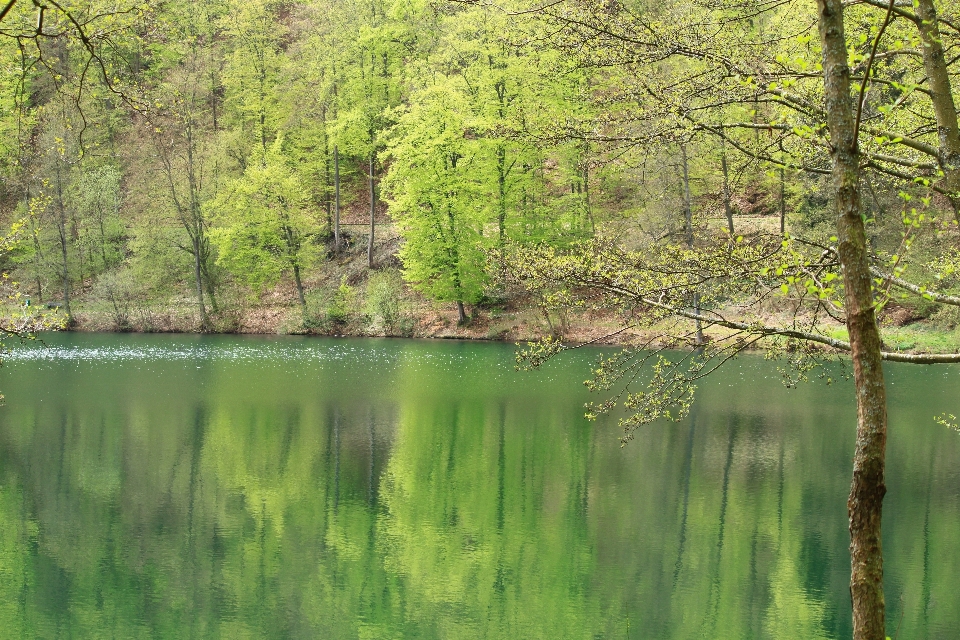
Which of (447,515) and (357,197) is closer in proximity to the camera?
(447,515)

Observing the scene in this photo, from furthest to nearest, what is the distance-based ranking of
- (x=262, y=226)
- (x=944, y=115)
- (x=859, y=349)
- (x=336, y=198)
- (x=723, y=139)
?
1. (x=336, y=198)
2. (x=262, y=226)
3. (x=723, y=139)
4. (x=944, y=115)
5. (x=859, y=349)

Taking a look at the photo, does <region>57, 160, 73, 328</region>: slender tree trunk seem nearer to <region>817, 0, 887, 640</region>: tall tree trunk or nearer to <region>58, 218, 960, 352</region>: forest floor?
<region>58, 218, 960, 352</region>: forest floor

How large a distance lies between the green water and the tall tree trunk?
585 cm

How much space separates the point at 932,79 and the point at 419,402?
654 inches

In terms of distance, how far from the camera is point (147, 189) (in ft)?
126

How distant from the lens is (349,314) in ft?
119

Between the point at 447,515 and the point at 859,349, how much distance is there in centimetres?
973

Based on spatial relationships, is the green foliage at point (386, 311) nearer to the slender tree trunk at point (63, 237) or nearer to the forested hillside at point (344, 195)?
the forested hillside at point (344, 195)

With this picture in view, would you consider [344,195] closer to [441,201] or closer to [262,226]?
[262,226]

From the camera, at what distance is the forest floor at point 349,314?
33.9 meters

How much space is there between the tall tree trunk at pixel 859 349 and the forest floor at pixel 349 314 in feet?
91.6

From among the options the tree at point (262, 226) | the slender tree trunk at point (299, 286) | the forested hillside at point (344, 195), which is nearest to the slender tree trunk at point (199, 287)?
the forested hillside at point (344, 195)

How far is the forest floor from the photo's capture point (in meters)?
33.9

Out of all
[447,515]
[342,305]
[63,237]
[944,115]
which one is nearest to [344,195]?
[342,305]
